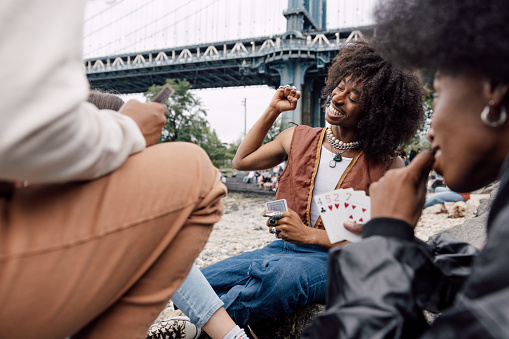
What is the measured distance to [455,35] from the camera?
74 cm

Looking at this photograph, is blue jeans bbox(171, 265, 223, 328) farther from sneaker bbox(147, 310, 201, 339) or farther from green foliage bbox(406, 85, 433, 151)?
green foliage bbox(406, 85, 433, 151)

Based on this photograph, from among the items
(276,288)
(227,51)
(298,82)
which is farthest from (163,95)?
(227,51)

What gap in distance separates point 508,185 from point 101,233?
816 mm

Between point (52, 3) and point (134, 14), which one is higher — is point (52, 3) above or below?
below

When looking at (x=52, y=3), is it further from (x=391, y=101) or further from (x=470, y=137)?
(x=391, y=101)

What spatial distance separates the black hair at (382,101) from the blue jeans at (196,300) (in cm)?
115

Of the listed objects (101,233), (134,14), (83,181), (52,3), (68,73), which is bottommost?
(101,233)

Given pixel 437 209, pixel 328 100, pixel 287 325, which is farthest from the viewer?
pixel 437 209

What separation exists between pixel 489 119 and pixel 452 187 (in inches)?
10.4

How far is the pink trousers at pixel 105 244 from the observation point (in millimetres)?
673

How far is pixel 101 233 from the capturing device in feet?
2.44

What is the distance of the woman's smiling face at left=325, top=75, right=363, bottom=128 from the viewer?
76.0 inches

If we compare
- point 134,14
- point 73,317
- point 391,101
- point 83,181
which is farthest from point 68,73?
point 134,14

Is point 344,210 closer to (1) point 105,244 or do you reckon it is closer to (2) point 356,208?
(2) point 356,208
